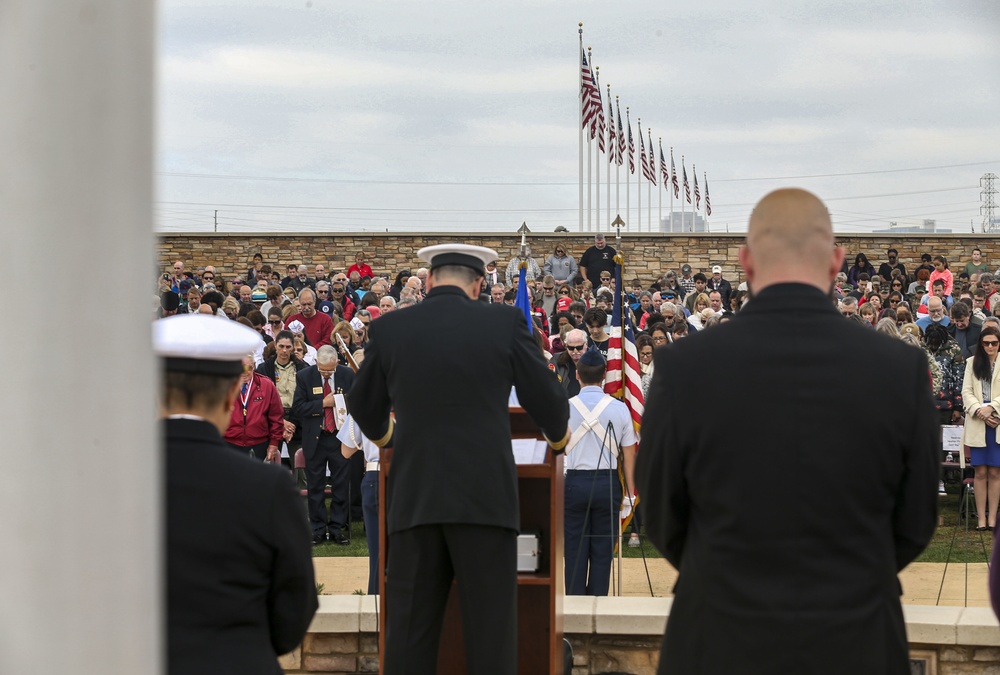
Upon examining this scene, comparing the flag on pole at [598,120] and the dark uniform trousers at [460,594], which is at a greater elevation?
the flag on pole at [598,120]

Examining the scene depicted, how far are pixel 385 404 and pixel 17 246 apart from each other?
10.7 ft

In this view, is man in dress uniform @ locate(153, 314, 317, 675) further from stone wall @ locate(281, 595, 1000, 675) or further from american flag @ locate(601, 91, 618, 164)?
american flag @ locate(601, 91, 618, 164)

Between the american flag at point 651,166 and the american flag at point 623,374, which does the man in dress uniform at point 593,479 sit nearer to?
the american flag at point 623,374

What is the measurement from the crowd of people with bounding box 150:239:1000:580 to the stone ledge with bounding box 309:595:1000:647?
4.18ft

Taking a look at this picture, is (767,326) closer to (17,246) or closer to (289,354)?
(17,246)

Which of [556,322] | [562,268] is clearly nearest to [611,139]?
[562,268]

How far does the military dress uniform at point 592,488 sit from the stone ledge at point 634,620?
5.72 feet

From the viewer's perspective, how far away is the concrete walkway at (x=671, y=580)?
8211mm

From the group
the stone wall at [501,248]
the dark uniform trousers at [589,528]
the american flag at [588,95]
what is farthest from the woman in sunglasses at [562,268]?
the dark uniform trousers at [589,528]

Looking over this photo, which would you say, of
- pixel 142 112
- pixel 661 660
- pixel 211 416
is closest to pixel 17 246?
pixel 142 112

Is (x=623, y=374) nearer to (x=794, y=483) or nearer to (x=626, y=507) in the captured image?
(x=626, y=507)

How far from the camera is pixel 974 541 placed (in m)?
10.4

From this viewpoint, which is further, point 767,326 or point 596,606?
point 596,606

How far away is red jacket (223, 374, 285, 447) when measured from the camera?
995 centimetres
